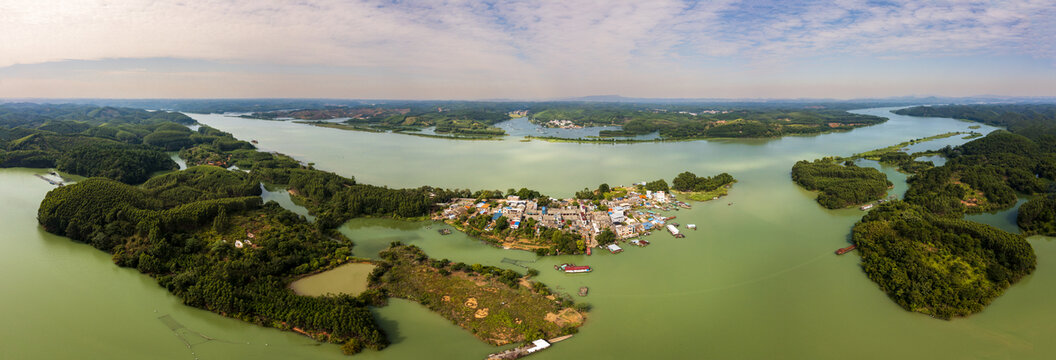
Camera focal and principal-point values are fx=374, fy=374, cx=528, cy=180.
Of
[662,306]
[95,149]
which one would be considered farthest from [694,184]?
[95,149]

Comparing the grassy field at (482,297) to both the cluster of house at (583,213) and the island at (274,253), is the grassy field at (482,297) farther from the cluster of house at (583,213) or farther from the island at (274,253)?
the cluster of house at (583,213)

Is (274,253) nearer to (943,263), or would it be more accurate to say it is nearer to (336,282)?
(336,282)

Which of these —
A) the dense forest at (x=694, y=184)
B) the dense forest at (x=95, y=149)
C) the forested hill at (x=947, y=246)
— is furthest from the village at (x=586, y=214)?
the dense forest at (x=95, y=149)

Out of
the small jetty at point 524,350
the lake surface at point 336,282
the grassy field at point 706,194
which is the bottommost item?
the small jetty at point 524,350

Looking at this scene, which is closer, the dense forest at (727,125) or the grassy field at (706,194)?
the grassy field at (706,194)

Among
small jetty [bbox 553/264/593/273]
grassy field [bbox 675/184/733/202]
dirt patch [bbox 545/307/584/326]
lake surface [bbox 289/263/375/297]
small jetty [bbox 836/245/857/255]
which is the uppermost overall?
grassy field [bbox 675/184/733/202]

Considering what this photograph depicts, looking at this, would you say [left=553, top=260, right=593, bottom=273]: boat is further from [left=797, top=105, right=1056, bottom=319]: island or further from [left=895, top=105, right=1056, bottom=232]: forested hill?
[left=895, top=105, right=1056, bottom=232]: forested hill

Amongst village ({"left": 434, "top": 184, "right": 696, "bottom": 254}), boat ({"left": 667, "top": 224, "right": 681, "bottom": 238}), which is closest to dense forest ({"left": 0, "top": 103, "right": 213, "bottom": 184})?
village ({"left": 434, "top": 184, "right": 696, "bottom": 254})
